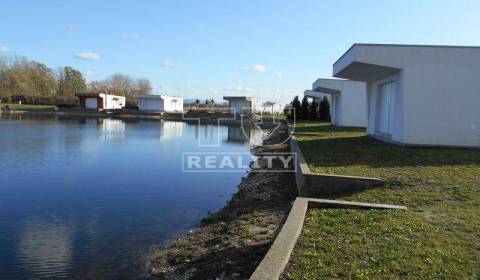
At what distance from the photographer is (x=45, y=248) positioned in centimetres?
763

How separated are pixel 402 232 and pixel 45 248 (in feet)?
19.7

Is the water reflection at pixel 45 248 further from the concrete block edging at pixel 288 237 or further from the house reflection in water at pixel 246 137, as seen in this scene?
the house reflection in water at pixel 246 137

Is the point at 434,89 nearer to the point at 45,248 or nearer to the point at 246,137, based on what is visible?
the point at 45,248

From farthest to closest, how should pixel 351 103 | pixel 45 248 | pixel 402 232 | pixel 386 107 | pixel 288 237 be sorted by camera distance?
pixel 351 103, pixel 386 107, pixel 45 248, pixel 402 232, pixel 288 237

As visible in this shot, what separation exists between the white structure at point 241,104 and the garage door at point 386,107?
141 ft

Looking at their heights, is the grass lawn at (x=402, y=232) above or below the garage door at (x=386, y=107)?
below

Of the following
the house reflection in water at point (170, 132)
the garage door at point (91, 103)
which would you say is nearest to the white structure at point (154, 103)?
the garage door at point (91, 103)

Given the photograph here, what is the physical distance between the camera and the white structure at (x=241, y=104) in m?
63.5

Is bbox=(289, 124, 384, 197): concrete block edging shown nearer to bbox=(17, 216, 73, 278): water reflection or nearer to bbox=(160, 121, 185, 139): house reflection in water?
bbox=(17, 216, 73, 278): water reflection

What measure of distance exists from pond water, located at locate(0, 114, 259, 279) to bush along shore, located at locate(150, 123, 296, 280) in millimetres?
410

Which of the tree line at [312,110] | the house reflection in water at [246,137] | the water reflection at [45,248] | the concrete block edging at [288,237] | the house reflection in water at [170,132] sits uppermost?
the tree line at [312,110]

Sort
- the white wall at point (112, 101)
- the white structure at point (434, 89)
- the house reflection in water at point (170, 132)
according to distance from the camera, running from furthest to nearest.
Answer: the white wall at point (112, 101), the house reflection in water at point (170, 132), the white structure at point (434, 89)

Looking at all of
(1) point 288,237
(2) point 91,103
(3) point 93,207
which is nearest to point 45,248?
(3) point 93,207

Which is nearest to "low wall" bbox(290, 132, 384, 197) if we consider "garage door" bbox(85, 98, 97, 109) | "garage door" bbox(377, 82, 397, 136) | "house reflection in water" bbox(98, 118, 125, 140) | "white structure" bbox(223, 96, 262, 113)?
"garage door" bbox(377, 82, 397, 136)
